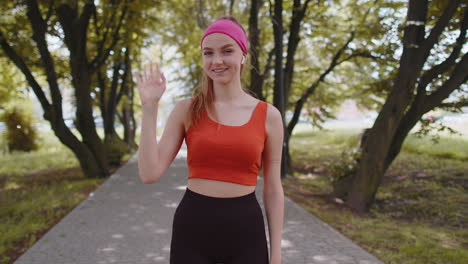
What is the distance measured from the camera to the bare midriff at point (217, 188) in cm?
193

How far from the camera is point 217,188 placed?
1934 mm

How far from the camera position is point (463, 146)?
1387 cm

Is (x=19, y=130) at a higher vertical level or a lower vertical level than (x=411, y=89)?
lower

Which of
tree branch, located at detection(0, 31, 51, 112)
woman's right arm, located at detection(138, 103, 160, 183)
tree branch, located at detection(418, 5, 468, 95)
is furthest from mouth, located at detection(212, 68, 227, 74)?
tree branch, located at detection(0, 31, 51, 112)

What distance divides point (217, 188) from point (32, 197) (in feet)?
27.5

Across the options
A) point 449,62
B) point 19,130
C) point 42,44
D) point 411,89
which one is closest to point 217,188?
point 411,89

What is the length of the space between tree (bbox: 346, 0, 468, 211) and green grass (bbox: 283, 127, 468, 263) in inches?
30.9

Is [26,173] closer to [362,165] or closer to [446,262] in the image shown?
[362,165]

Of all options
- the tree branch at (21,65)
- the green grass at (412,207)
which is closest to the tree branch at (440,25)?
the green grass at (412,207)

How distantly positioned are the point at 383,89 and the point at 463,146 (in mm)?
5739

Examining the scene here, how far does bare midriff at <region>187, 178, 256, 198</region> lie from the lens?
6.34 feet

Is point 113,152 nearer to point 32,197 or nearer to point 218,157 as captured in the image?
point 32,197

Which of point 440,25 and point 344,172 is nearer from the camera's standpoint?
point 440,25

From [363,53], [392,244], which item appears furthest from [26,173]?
[392,244]
